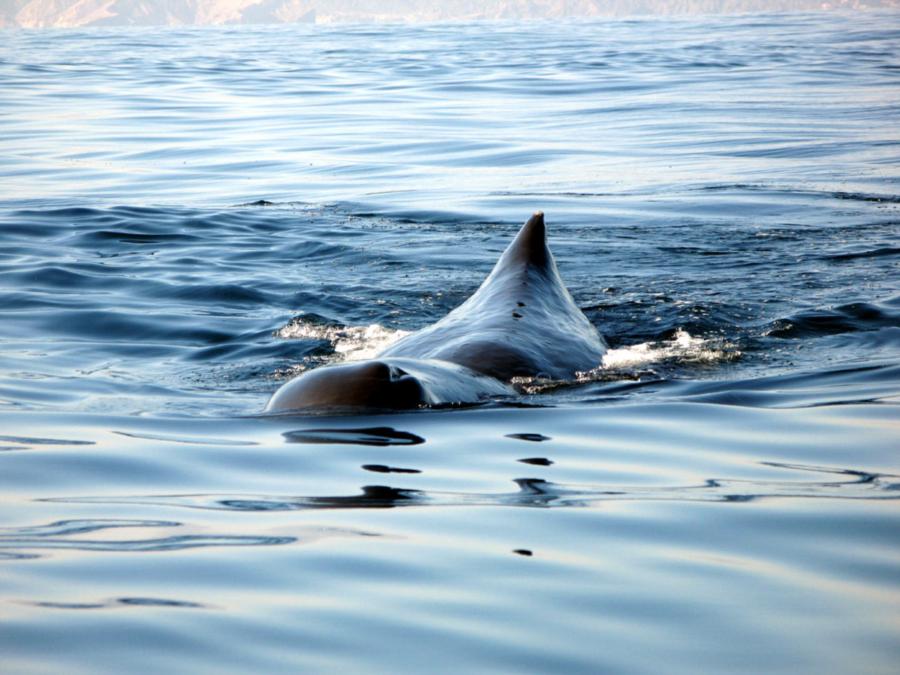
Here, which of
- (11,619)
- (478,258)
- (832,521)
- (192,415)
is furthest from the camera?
(478,258)

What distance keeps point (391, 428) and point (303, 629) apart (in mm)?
2254

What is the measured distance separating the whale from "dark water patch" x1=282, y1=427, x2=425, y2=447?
15 cm

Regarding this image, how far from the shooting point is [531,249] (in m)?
7.51

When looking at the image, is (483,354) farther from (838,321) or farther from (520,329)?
(838,321)

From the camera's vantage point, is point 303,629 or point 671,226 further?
point 671,226

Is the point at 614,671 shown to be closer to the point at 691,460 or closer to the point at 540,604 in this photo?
the point at 540,604

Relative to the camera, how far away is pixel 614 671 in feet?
9.68

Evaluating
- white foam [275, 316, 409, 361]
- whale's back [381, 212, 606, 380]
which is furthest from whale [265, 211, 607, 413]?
white foam [275, 316, 409, 361]

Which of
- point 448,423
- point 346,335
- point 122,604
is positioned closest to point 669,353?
point 346,335

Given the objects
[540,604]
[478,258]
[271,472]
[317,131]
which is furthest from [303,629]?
[317,131]

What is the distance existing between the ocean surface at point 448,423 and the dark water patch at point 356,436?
0.05 feet

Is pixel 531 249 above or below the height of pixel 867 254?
above

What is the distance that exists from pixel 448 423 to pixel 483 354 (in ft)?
3.46

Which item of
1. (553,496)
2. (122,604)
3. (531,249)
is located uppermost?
(531,249)
